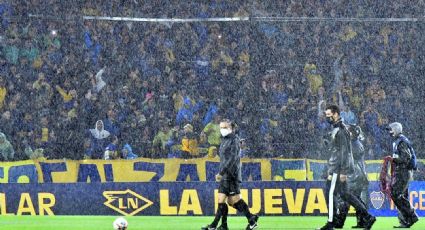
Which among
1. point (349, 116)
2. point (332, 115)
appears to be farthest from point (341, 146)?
point (349, 116)

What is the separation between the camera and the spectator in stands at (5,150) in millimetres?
26406

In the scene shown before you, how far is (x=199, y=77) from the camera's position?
1196 inches

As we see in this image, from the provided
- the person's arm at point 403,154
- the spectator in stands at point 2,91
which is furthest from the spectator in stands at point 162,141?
the person's arm at point 403,154

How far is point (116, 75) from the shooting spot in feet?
99.1

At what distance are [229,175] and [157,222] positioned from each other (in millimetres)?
4158

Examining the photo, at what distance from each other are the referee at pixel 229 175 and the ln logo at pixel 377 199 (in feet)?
26.4

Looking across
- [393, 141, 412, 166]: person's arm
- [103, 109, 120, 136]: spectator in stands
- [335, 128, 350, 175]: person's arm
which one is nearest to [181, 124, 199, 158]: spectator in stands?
[103, 109, 120, 136]: spectator in stands

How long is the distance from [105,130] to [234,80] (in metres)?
4.57

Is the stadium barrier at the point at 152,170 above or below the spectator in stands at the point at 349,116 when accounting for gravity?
below

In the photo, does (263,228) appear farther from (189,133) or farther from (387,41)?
(387,41)

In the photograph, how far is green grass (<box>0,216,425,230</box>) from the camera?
1964 cm

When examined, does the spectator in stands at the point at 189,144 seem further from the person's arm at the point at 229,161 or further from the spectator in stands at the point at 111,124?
the person's arm at the point at 229,161

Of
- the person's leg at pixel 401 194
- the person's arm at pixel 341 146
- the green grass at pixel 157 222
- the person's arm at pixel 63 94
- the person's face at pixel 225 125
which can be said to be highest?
the person's arm at pixel 63 94

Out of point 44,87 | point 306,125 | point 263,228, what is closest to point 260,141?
point 306,125
